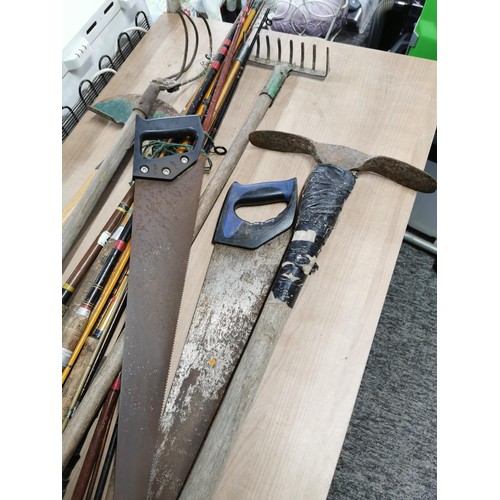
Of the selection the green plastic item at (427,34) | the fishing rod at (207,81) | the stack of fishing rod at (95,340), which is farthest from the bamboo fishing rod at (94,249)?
the green plastic item at (427,34)

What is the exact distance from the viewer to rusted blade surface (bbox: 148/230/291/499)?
2.83ft

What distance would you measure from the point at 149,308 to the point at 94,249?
9.0 inches

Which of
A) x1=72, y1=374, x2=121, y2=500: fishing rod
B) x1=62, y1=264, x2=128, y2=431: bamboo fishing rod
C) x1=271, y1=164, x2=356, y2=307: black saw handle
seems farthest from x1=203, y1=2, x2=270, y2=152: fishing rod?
x1=72, y1=374, x2=121, y2=500: fishing rod

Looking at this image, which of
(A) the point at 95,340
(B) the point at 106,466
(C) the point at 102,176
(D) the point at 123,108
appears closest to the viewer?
(B) the point at 106,466

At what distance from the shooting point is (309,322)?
1043mm

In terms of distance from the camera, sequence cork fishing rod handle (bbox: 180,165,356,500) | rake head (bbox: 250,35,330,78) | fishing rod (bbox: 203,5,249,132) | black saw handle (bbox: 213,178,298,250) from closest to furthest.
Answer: cork fishing rod handle (bbox: 180,165,356,500) < black saw handle (bbox: 213,178,298,250) < fishing rod (bbox: 203,5,249,132) < rake head (bbox: 250,35,330,78)

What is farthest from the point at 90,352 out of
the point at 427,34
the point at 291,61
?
the point at 427,34

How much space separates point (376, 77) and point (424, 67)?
16 centimetres

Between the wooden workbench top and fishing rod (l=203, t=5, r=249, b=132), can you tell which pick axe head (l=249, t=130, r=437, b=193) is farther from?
fishing rod (l=203, t=5, r=249, b=132)

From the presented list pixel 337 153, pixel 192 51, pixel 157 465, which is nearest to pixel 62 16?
pixel 192 51

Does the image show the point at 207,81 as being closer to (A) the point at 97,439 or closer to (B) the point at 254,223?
(B) the point at 254,223

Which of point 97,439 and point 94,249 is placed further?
point 94,249

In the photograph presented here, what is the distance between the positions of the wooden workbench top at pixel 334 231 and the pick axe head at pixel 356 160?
1.4 inches

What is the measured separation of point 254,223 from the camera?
1106mm
